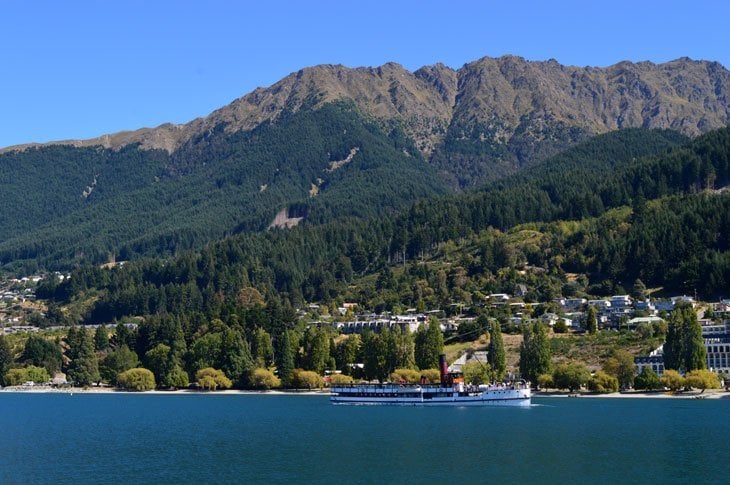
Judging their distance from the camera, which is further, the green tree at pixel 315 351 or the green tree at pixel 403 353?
the green tree at pixel 315 351

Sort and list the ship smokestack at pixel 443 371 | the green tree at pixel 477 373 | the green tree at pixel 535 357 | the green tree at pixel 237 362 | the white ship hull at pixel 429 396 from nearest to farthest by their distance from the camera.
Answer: the white ship hull at pixel 429 396
the ship smokestack at pixel 443 371
the green tree at pixel 535 357
the green tree at pixel 477 373
the green tree at pixel 237 362

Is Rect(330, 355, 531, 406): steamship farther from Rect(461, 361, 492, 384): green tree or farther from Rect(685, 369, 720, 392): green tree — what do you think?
Rect(685, 369, 720, 392): green tree

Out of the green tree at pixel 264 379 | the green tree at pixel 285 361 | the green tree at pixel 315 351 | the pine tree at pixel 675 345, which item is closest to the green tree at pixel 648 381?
the pine tree at pixel 675 345

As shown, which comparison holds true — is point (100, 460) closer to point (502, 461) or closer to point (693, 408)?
point (502, 461)

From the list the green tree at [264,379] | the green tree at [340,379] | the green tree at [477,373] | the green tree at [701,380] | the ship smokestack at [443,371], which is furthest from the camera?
the green tree at [264,379]

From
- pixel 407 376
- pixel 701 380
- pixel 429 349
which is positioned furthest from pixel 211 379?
pixel 701 380

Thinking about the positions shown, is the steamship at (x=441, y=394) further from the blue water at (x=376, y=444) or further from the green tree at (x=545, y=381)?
the blue water at (x=376, y=444)

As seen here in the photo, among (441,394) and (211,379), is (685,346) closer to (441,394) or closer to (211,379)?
(441,394)

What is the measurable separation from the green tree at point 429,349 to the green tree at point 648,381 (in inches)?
1365

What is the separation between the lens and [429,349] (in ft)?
608

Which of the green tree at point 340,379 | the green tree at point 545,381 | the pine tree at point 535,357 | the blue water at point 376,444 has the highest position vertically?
the pine tree at point 535,357

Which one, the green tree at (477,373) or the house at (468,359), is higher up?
the house at (468,359)

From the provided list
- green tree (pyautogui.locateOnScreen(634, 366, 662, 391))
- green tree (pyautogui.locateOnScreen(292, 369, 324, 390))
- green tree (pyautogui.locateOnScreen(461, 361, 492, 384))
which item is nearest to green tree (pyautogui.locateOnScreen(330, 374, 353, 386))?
green tree (pyautogui.locateOnScreen(292, 369, 324, 390))

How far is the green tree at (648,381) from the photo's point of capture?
167m
